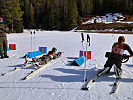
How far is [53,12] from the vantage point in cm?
6675

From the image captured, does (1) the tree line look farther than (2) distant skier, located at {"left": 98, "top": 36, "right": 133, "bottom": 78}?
Yes

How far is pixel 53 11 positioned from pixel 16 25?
30436mm

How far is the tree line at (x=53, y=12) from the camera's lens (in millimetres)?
37975

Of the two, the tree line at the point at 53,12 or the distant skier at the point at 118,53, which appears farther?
the tree line at the point at 53,12

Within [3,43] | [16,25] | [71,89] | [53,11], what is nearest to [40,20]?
[53,11]

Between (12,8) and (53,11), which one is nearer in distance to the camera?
(12,8)

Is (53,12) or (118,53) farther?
(53,12)

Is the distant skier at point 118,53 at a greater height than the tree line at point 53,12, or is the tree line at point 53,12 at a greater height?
the tree line at point 53,12

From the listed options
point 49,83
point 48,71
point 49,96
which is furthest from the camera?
point 48,71

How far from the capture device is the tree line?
37975 mm

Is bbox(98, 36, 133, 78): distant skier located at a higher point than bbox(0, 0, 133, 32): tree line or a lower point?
lower

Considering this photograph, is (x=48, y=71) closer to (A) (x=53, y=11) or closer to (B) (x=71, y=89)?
(B) (x=71, y=89)

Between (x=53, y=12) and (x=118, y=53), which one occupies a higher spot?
(x=53, y=12)

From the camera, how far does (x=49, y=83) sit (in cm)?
531
